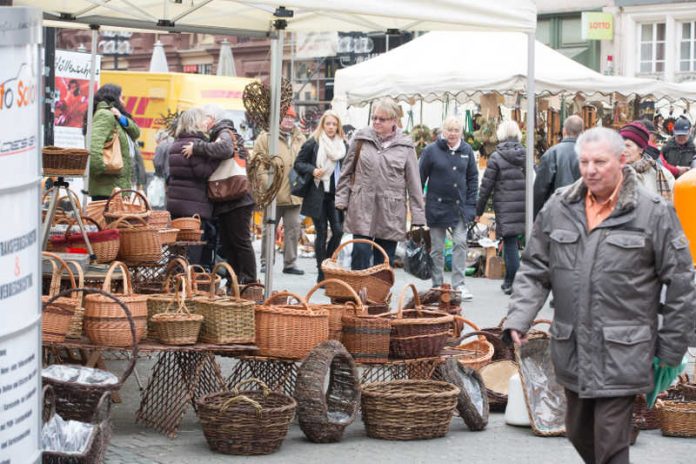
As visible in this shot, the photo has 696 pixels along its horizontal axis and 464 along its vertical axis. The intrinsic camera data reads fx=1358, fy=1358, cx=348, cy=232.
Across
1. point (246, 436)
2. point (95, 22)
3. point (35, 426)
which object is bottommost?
point (246, 436)

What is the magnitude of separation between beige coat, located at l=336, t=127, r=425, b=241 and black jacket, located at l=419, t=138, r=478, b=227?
2.51 meters

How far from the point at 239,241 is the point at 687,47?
78.5ft

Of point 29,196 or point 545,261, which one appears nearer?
point 29,196

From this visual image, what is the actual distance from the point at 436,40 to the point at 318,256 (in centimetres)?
469

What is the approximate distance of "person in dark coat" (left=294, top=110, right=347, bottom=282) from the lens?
15125 millimetres

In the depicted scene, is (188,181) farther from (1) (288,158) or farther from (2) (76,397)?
(2) (76,397)

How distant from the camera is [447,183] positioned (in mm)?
14117

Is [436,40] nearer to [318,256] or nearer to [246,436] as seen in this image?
[318,256]

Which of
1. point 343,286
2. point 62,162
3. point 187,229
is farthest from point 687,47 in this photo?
point 62,162

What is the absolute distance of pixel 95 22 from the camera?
10.9m

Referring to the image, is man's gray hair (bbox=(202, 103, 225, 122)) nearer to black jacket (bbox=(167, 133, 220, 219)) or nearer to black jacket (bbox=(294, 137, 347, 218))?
black jacket (bbox=(167, 133, 220, 219))

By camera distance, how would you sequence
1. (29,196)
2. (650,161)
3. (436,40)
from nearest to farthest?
(29,196)
(650,161)
(436,40)

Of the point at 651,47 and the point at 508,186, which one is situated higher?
the point at 651,47

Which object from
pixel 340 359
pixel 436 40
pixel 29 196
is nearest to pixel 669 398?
pixel 340 359
